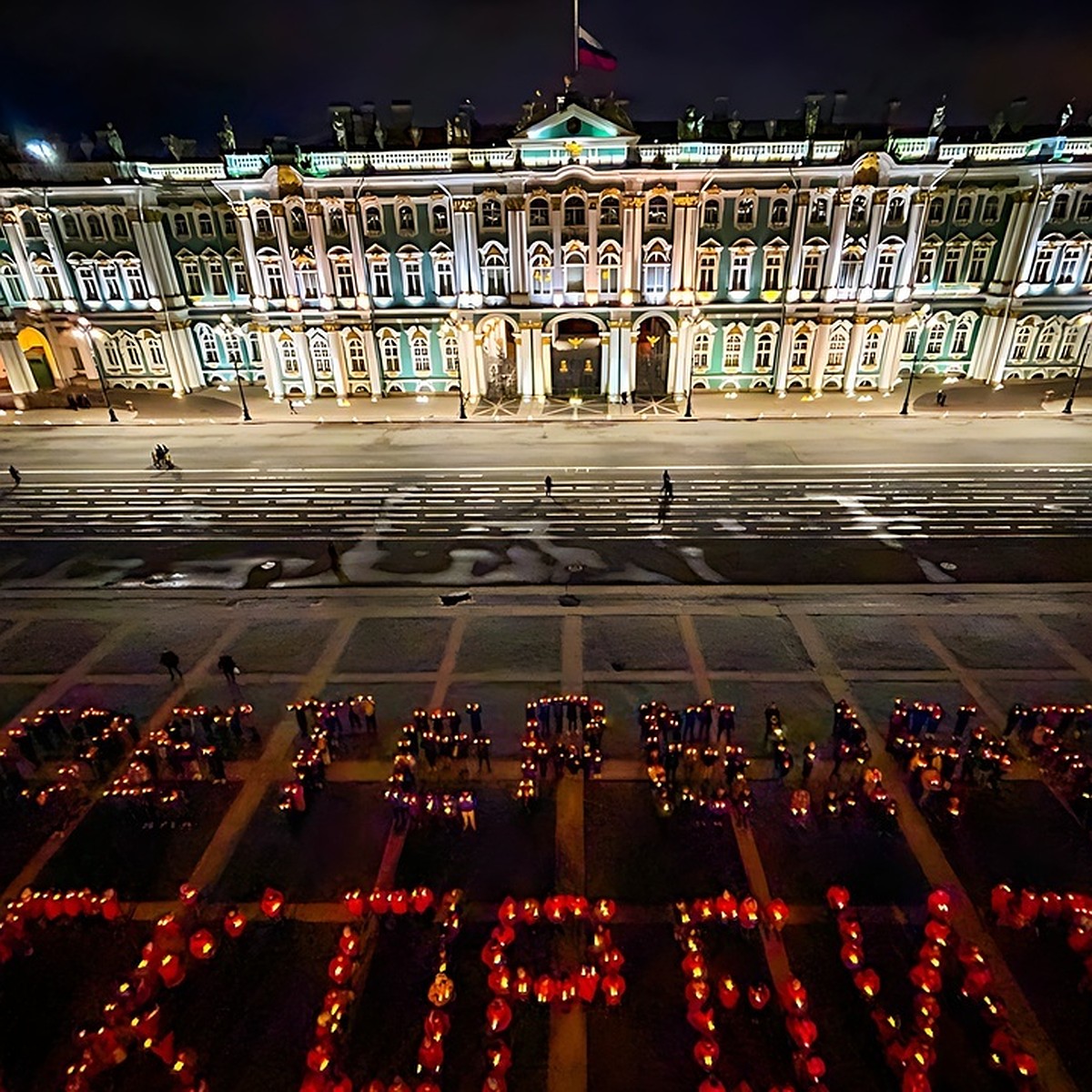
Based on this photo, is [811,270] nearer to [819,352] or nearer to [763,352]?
[819,352]

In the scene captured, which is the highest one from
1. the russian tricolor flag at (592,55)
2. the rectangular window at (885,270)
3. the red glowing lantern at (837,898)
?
the russian tricolor flag at (592,55)

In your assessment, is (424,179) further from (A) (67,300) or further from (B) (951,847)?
(B) (951,847)

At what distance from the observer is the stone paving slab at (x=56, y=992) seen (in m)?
9.58

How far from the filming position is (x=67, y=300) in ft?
160

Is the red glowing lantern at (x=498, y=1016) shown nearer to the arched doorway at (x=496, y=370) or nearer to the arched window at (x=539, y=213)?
the arched doorway at (x=496, y=370)

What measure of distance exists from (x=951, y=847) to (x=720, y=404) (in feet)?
126

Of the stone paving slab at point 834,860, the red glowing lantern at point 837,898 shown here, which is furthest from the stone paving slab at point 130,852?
the red glowing lantern at point 837,898

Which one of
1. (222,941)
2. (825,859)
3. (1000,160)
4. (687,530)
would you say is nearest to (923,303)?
(1000,160)

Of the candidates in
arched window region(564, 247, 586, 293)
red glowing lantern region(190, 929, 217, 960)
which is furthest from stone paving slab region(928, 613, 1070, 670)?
arched window region(564, 247, 586, 293)

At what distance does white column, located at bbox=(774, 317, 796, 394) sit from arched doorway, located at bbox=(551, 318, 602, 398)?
1304 centimetres

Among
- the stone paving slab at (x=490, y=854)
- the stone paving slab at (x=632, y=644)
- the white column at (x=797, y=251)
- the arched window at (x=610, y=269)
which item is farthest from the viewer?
the arched window at (x=610, y=269)

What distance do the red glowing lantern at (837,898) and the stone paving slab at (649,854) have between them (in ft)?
5.03

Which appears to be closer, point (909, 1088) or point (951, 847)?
point (909, 1088)

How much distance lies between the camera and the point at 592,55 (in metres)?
35.4
